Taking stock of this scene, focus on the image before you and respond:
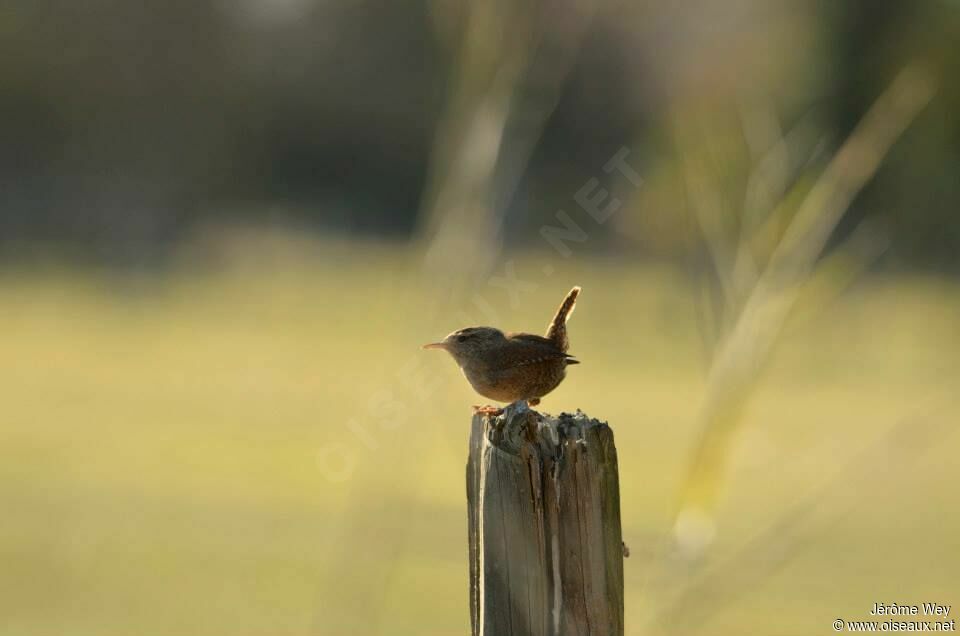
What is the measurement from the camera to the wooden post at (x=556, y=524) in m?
2.17

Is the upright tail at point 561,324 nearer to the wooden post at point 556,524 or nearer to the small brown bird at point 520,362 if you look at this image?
the small brown bird at point 520,362

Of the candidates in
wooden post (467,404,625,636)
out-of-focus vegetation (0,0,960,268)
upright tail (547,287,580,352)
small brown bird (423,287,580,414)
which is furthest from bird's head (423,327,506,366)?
out-of-focus vegetation (0,0,960,268)

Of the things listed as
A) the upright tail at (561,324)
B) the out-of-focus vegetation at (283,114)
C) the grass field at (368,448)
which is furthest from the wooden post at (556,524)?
the out-of-focus vegetation at (283,114)

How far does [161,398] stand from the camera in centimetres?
1434

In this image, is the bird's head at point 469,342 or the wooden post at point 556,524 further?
the bird's head at point 469,342

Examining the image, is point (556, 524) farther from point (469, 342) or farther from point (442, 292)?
point (469, 342)

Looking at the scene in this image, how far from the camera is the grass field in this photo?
10.6ft

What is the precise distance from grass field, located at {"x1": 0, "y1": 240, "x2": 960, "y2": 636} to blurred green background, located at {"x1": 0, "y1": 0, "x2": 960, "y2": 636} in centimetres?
3

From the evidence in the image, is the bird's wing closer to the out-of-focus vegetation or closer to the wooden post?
the wooden post

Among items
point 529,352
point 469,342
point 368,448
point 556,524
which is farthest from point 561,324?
point 556,524

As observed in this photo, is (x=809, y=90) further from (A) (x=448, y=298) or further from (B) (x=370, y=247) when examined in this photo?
(B) (x=370, y=247)

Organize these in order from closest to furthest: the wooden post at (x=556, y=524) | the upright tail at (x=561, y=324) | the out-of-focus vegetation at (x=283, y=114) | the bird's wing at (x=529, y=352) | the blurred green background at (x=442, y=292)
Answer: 1. the wooden post at (x=556, y=524)
2. the blurred green background at (x=442, y=292)
3. the bird's wing at (x=529, y=352)
4. the upright tail at (x=561, y=324)
5. the out-of-focus vegetation at (x=283, y=114)

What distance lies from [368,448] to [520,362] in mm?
412

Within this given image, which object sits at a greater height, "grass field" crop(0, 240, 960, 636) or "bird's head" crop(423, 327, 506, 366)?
"grass field" crop(0, 240, 960, 636)
